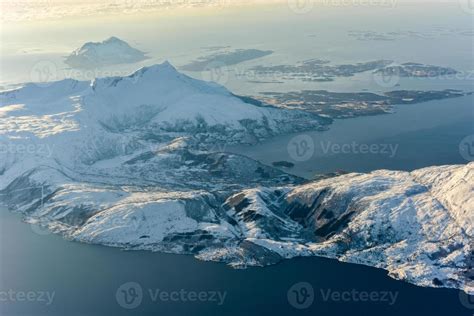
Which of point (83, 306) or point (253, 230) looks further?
point (253, 230)

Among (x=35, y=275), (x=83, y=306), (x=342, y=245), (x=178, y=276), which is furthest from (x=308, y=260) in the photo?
(x=35, y=275)

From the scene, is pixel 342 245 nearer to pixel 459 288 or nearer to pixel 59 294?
pixel 459 288

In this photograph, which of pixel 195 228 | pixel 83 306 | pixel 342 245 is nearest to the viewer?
pixel 83 306

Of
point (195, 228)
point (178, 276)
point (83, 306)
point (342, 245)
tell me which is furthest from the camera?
point (195, 228)

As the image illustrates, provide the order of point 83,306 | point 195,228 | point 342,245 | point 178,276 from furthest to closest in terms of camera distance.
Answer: point 195,228 → point 342,245 → point 178,276 → point 83,306

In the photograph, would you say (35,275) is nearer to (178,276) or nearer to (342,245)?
(178,276)

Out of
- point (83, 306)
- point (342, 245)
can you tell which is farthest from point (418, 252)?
point (83, 306)
